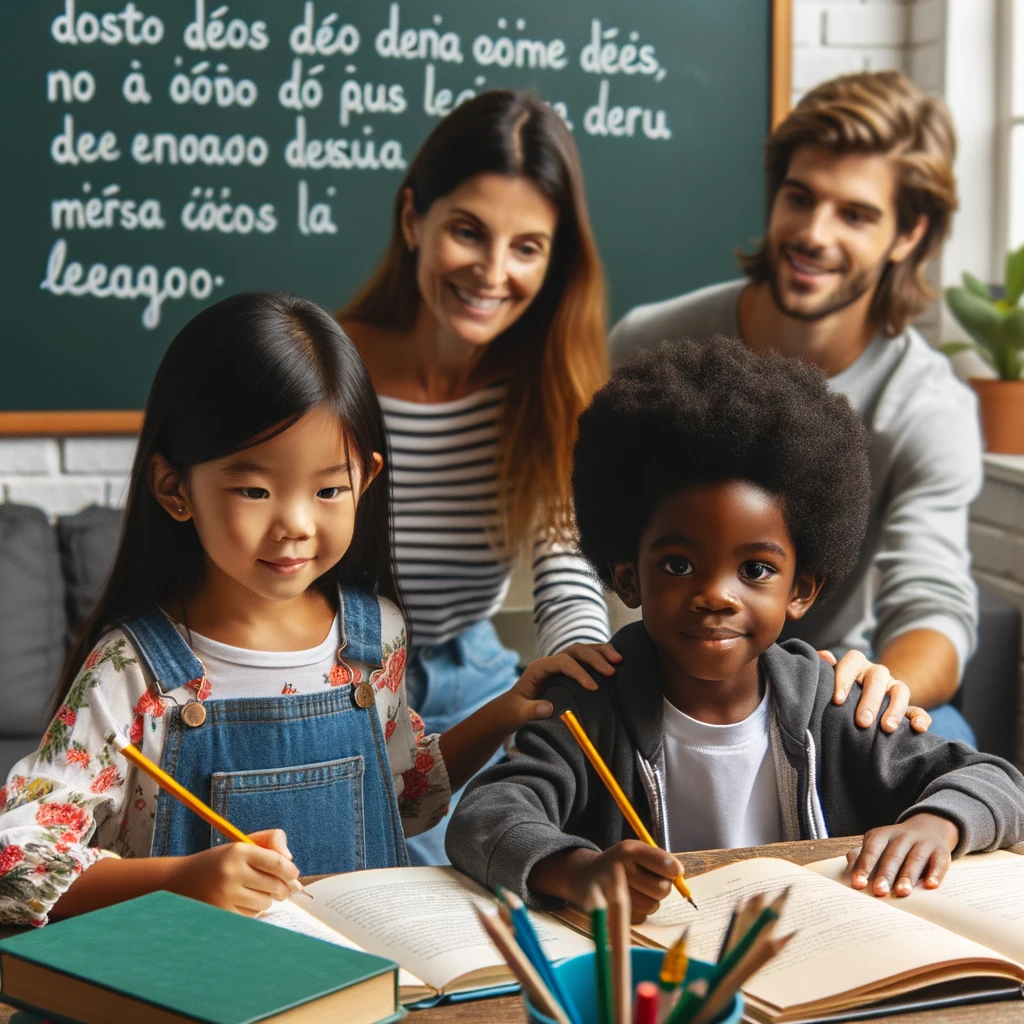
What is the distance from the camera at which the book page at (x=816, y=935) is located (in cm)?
77

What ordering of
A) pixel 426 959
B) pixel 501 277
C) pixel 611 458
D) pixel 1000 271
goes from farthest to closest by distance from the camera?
1. pixel 1000 271
2. pixel 501 277
3. pixel 611 458
4. pixel 426 959

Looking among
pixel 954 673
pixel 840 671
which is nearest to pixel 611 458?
pixel 840 671

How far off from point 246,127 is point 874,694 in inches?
71.0

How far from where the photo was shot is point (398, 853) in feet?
4.04

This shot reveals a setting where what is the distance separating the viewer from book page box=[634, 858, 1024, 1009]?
0.77 meters

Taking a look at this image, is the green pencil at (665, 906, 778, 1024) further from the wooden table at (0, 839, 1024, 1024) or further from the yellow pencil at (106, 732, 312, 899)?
the yellow pencil at (106, 732, 312, 899)

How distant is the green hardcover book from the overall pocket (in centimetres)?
35

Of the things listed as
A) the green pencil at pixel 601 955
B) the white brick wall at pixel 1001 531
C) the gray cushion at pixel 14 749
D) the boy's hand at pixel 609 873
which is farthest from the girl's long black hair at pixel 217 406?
the white brick wall at pixel 1001 531

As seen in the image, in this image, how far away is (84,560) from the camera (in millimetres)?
2180

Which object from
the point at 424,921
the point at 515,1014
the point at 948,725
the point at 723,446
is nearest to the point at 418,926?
the point at 424,921

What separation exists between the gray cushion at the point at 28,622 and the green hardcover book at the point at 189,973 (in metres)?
1.44

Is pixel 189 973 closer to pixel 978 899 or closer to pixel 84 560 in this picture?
pixel 978 899

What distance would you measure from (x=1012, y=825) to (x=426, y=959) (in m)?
0.50

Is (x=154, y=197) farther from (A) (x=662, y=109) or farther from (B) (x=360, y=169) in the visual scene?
(A) (x=662, y=109)
